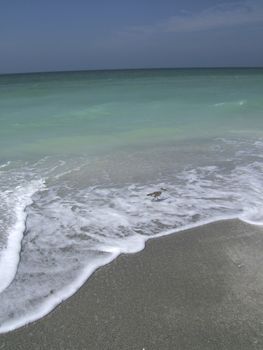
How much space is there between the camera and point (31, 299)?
340 cm

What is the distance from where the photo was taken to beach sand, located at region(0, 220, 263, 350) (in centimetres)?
289

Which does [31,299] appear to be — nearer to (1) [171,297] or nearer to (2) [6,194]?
(1) [171,297]

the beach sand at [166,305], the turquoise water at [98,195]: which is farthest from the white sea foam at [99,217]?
the beach sand at [166,305]

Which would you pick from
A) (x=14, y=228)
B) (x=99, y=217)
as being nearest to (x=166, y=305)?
(x=99, y=217)

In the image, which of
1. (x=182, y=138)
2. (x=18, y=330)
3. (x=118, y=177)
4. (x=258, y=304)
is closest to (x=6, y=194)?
(x=118, y=177)

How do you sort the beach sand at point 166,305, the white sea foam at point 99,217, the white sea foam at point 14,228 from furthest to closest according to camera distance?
the white sea foam at point 14,228
the white sea foam at point 99,217
the beach sand at point 166,305

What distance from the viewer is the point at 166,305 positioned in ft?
10.7

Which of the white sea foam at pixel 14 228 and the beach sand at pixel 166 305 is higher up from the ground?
the white sea foam at pixel 14 228

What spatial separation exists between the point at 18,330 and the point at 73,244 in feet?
4.85

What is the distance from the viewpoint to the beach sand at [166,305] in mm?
2893

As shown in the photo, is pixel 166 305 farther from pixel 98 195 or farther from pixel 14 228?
pixel 98 195

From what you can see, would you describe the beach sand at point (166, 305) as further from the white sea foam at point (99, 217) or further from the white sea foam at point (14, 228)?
the white sea foam at point (14, 228)

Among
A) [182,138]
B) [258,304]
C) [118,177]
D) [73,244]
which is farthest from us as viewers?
[182,138]

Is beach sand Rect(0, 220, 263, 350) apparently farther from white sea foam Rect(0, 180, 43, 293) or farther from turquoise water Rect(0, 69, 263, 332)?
white sea foam Rect(0, 180, 43, 293)
